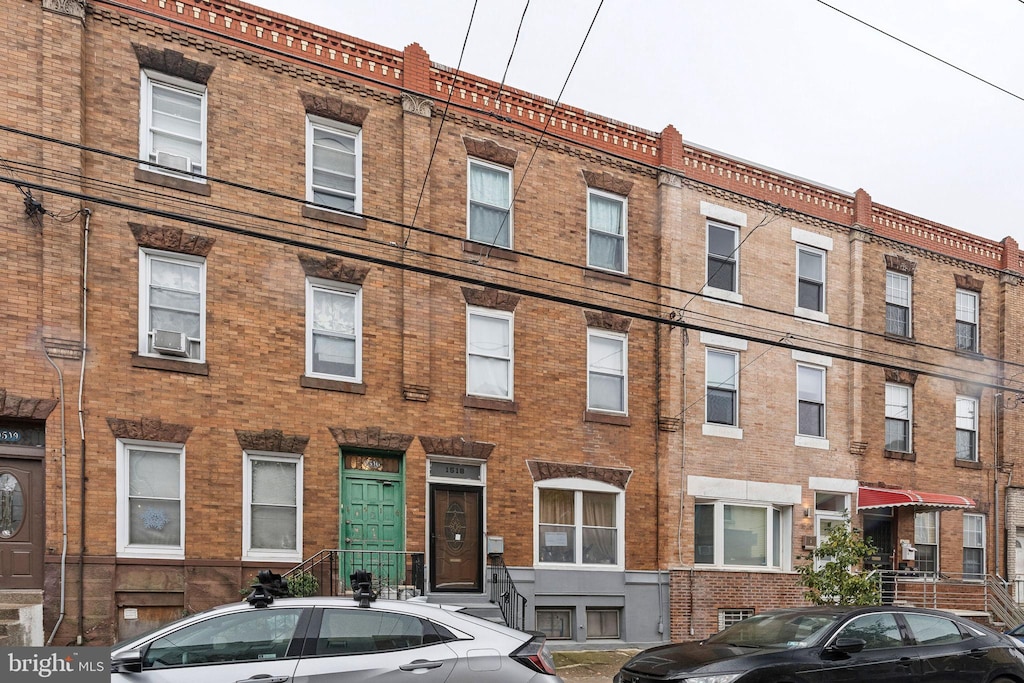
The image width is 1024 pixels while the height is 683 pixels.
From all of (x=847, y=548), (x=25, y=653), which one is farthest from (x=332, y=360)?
(x=847, y=548)

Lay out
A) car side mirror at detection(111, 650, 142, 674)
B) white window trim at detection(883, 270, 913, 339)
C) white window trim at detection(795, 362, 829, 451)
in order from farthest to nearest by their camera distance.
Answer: white window trim at detection(883, 270, 913, 339) → white window trim at detection(795, 362, 829, 451) → car side mirror at detection(111, 650, 142, 674)

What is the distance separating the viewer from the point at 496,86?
59.8 ft

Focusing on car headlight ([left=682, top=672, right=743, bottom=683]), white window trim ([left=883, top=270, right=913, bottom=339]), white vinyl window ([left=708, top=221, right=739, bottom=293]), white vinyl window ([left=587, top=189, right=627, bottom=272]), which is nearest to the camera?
car headlight ([left=682, top=672, right=743, bottom=683])

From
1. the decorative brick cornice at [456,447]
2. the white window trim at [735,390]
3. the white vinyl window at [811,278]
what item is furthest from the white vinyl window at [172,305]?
the white vinyl window at [811,278]

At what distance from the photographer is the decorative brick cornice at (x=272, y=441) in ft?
49.1

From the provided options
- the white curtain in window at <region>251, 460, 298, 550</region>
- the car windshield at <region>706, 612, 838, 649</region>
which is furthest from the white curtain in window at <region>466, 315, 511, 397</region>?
the car windshield at <region>706, 612, 838, 649</region>

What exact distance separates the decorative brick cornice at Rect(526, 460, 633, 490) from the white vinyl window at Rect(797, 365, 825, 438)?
17.3ft

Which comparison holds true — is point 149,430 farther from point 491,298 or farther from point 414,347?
point 491,298

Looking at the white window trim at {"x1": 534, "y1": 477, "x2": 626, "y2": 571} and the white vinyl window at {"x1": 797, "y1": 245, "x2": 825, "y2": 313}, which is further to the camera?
the white vinyl window at {"x1": 797, "y1": 245, "x2": 825, "y2": 313}

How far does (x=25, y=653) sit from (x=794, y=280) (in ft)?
57.6

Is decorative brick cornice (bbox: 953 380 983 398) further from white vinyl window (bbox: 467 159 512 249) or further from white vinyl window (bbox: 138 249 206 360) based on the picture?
white vinyl window (bbox: 138 249 206 360)

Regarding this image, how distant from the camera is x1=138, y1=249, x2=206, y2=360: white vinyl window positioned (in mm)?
14477

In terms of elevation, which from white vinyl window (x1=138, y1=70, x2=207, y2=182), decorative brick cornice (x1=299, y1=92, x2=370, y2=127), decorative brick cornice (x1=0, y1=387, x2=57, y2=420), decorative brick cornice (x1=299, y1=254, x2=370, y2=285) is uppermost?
decorative brick cornice (x1=299, y1=92, x2=370, y2=127)

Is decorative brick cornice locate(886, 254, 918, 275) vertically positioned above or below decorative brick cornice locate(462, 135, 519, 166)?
below
